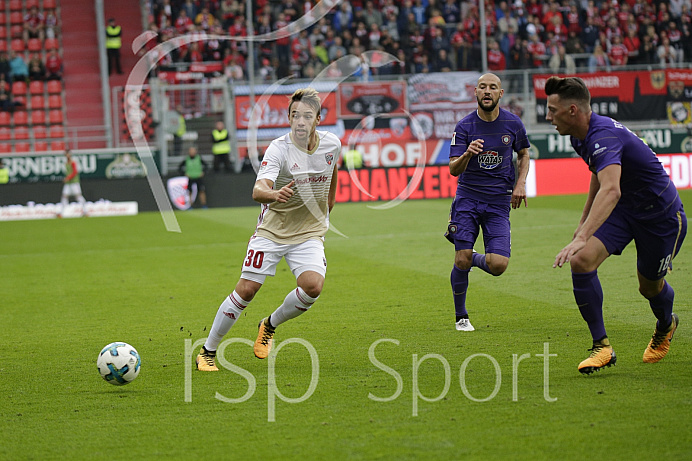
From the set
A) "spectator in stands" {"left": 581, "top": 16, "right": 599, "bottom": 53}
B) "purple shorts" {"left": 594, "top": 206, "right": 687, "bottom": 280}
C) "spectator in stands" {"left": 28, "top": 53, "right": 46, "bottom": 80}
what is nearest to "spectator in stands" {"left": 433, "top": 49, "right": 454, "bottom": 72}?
"spectator in stands" {"left": 581, "top": 16, "right": 599, "bottom": 53}

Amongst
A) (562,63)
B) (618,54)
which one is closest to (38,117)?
(562,63)

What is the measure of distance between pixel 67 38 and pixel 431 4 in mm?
14136

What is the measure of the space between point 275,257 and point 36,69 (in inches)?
1066

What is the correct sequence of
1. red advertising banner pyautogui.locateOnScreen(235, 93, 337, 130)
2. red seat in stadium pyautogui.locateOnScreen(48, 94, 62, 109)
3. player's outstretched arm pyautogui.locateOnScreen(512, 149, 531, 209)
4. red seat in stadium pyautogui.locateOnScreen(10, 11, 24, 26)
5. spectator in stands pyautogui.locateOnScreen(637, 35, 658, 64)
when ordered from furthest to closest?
red seat in stadium pyautogui.locateOnScreen(10, 11, 24, 26)
spectator in stands pyautogui.locateOnScreen(637, 35, 658, 64)
red seat in stadium pyautogui.locateOnScreen(48, 94, 62, 109)
red advertising banner pyautogui.locateOnScreen(235, 93, 337, 130)
player's outstretched arm pyautogui.locateOnScreen(512, 149, 531, 209)

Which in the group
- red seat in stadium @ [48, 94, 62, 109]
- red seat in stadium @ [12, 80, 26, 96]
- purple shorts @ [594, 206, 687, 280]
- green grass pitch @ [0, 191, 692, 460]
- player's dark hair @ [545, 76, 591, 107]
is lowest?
green grass pitch @ [0, 191, 692, 460]

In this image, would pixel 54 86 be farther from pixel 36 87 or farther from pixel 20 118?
pixel 20 118

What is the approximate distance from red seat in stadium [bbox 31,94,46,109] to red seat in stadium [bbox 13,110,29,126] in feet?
2.18

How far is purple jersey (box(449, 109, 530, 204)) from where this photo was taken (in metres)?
7.93

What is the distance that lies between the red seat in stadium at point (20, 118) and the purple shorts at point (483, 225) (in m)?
25.4

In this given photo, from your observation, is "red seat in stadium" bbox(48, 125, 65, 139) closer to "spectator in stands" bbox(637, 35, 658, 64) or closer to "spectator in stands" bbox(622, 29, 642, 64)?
"spectator in stands" bbox(622, 29, 642, 64)

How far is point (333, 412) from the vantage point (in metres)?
5.16

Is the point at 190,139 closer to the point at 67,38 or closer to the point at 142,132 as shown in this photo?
the point at 142,132

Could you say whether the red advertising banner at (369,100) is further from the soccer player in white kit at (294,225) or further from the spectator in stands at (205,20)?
the soccer player in white kit at (294,225)

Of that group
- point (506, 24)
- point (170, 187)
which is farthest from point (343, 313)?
point (506, 24)
